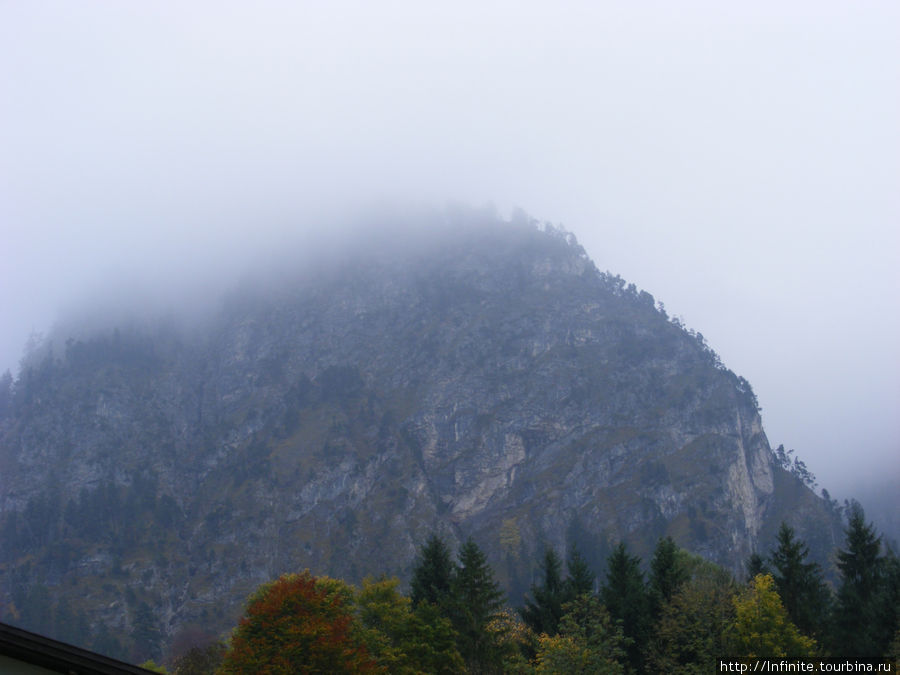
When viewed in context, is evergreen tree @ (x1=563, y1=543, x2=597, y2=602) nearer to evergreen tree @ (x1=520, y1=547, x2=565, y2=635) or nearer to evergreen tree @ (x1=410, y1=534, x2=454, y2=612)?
evergreen tree @ (x1=520, y1=547, x2=565, y2=635)

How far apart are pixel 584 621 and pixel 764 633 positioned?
10.6 m

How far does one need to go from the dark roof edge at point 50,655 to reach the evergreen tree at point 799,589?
48.2m

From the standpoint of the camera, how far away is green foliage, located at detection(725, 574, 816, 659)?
4025 cm

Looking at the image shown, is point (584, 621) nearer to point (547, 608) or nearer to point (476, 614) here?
point (476, 614)

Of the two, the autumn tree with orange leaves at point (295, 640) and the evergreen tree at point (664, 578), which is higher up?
the evergreen tree at point (664, 578)

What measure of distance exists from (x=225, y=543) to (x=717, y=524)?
136 m

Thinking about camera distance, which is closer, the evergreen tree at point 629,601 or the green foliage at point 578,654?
the green foliage at point 578,654

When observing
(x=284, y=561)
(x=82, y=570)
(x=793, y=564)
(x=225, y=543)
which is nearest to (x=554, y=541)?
(x=284, y=561)

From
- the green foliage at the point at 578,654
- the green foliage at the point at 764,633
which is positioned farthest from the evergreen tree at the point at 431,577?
the green foliage at the point at 764,633

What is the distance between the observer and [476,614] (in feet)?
161

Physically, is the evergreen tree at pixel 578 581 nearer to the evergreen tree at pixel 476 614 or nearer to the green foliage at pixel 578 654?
the evergreen tree at pixel 476 614

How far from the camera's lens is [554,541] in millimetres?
187875

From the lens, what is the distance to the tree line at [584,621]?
39.9 m

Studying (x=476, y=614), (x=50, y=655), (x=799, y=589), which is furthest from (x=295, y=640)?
(x=799, y=589)
